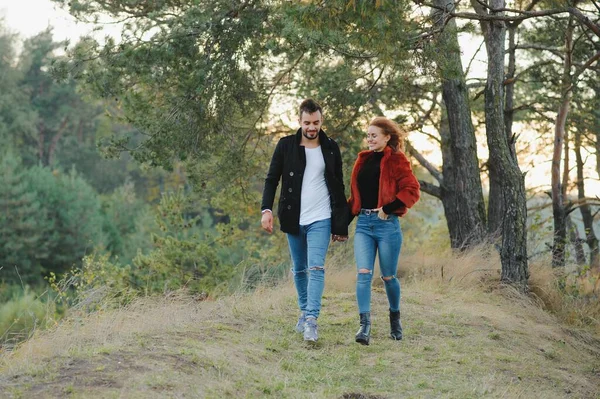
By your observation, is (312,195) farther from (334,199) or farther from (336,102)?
(336,102)

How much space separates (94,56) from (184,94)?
5.06 feet

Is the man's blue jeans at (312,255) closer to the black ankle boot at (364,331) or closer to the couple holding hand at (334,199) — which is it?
the couple holding hand at (334,199)

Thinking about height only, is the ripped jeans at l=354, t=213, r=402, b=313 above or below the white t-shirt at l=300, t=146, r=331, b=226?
below

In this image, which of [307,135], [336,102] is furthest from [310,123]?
[336,102]

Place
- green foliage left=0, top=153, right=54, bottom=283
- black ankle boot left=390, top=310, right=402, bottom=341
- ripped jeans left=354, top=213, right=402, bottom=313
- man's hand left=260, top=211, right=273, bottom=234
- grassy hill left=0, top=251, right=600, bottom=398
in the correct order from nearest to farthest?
1. grassy hill left=0, top=251, right=600, bottom=398
2. man's hand left=260, top=211, right=273, bottom=234
3. ripped jeans left=354, top=213, right=402, bottom=313
4. black ankle boot left=390, top=310, right=402, bottom=341
5. green foliage left=0, top=153, right=54, bottom=283

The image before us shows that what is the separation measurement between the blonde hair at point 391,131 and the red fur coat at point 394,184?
8 centimetres

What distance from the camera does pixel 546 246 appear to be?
13.1 m

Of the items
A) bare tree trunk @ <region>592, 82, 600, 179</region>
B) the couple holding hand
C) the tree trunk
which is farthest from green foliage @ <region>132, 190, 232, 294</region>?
the couple holding hand

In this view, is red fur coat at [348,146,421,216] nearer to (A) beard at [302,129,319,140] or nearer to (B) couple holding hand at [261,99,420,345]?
(B) couple holding hand at [261,99,420,345]

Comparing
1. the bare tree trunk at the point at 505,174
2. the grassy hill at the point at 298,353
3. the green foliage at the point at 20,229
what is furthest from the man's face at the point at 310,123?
the green foliage at the point at 20,229

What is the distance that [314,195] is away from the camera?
288 inches

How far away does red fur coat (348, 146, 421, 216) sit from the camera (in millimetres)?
7320

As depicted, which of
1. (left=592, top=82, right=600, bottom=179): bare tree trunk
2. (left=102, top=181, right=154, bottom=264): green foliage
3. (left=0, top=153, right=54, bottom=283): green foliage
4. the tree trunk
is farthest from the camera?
(left=102, top=181, right=154, bottom=264): green foliage

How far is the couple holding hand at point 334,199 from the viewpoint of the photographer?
288 inches
